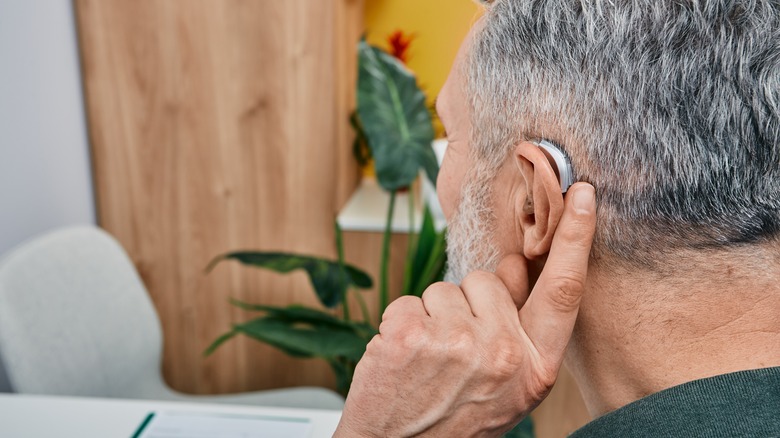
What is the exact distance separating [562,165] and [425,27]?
1.63 meters

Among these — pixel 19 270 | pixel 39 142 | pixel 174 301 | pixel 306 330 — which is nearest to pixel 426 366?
pixel 306 330

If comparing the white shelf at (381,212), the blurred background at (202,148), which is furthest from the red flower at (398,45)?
the white shelf at (381,212)

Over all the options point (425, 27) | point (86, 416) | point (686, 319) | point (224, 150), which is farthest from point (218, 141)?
point (686, 319)

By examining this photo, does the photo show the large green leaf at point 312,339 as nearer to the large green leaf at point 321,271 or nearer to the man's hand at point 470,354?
the large green leaf at point 321,271

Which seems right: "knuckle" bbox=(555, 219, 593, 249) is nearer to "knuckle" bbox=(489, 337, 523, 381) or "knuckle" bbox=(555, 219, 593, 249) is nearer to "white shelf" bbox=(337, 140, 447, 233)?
"knuckle" bbox=(489, 337, 523, 381)

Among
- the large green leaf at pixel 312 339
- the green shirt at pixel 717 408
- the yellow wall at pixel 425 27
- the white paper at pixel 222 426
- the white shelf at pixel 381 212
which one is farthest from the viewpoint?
the yellow wall at pixel 425 27

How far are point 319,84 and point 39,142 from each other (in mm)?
726

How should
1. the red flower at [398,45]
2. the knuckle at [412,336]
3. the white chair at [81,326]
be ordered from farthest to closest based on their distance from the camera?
the red flower at [398,45], the white chair at [81,326], the knuckle at [412,336]

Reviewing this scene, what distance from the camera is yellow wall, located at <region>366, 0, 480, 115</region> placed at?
2104 millimetres

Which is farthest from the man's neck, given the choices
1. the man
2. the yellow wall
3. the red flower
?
the yellow wall

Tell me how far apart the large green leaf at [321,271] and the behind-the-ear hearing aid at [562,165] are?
98 cm

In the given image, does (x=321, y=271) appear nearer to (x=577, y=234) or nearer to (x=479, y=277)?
(x=479, y=277)

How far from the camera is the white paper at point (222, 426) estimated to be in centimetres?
99

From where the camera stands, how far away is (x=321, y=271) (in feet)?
5.10
